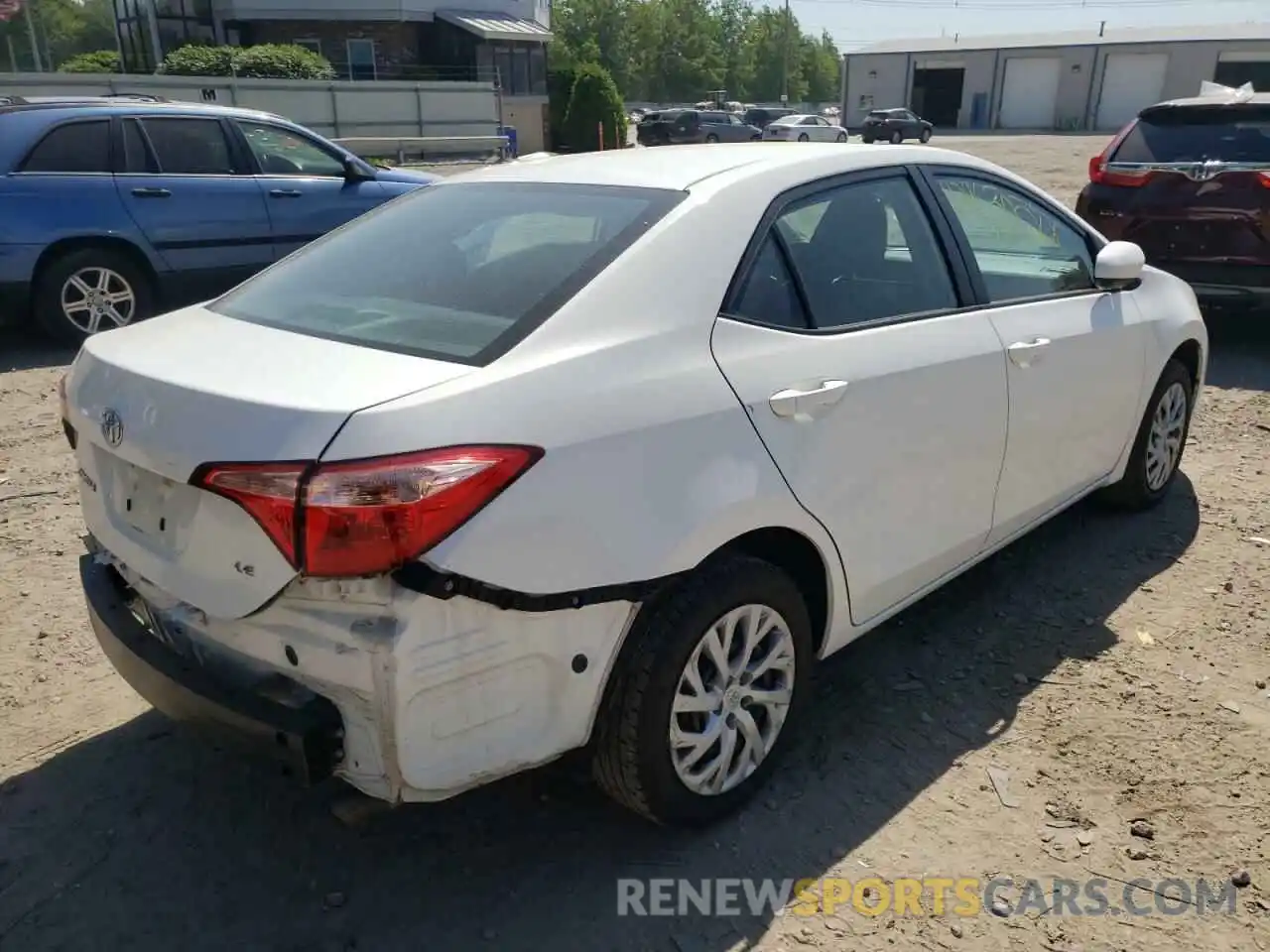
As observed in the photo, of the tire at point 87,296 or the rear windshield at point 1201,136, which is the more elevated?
the rear windshield at point 1201,136

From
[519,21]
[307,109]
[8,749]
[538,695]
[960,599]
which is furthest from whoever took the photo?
[519,21]

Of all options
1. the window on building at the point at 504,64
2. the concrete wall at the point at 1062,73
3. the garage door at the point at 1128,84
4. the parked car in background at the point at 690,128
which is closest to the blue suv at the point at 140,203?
the window on building at the point at 504,64

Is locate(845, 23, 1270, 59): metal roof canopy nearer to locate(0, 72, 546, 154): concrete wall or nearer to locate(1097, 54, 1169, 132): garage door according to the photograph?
locate(1097, 54, 1169, 132): garage door

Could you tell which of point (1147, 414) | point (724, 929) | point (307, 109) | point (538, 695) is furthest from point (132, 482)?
point (307, 109)

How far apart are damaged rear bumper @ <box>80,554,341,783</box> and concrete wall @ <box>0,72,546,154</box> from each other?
75.0ft

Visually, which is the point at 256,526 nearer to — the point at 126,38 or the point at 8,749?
the point at 8,749

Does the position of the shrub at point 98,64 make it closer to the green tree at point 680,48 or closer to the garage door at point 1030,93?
the green tree at point 680,48

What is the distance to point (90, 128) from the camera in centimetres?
748

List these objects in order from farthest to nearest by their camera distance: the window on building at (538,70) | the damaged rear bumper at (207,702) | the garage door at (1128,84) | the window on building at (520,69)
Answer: the garage door at (1128,84)
the window on building at (538,70)
the window on building at (520,69)
the damaged rear bumper at (207,702)

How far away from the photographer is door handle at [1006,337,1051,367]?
335cm

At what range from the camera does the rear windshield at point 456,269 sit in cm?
243

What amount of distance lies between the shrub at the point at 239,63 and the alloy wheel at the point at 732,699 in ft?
97.0

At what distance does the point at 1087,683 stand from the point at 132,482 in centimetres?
287

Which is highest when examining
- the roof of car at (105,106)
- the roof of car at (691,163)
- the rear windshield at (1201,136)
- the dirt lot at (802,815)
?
the roof of car at (105,106)
